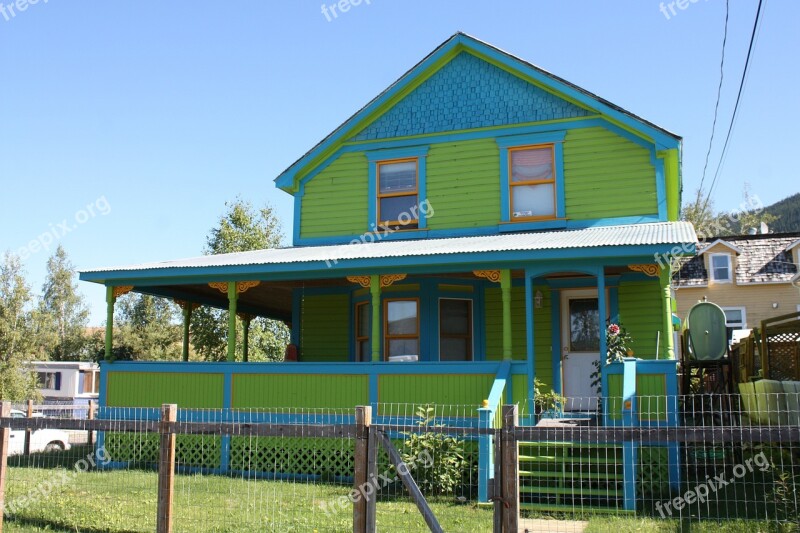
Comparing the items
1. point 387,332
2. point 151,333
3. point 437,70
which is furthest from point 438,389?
point 151,333

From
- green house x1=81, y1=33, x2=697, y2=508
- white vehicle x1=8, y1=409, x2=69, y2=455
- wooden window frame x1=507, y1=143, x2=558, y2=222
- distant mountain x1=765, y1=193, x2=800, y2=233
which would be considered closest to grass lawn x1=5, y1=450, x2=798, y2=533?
green house x1=81, y1=33, x2=697, y2=508

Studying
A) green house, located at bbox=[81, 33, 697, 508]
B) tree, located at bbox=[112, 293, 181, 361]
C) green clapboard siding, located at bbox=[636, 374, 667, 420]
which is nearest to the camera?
green clapboard siding, located at bbox=[636, 374, 667, 420]

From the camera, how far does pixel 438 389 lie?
1275cm

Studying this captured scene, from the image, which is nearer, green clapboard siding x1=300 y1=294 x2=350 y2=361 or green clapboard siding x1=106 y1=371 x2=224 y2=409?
green clapboard siding x1=106 y1=371 x2=224 y2=409

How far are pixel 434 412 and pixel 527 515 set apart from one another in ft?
8.75

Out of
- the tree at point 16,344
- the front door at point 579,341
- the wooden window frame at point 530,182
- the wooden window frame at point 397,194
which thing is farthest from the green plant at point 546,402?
the tree at point 16,344

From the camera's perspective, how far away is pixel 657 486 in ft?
36.6

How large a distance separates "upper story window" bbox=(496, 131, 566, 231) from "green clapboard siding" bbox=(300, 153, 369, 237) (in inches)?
125

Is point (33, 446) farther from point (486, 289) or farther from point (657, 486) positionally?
point (657, 486)

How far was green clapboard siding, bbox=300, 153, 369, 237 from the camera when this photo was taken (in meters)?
17.2

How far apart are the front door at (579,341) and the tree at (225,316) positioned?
17.7 meters

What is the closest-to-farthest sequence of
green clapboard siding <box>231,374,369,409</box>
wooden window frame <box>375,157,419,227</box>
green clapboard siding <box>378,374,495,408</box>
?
1. green clapboard siding <box>378,374,495,408</box>
2. green clapboard siding <box>231,374,369,409</box>
3. wooden window frame <box>375,157,419,227</box>

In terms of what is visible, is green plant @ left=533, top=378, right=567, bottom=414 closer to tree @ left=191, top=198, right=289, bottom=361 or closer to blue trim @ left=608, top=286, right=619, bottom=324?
blue trim @ left=608, top=286, right=619, bottom=324

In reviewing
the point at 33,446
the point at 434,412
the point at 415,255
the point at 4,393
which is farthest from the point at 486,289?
the point at 4,393
